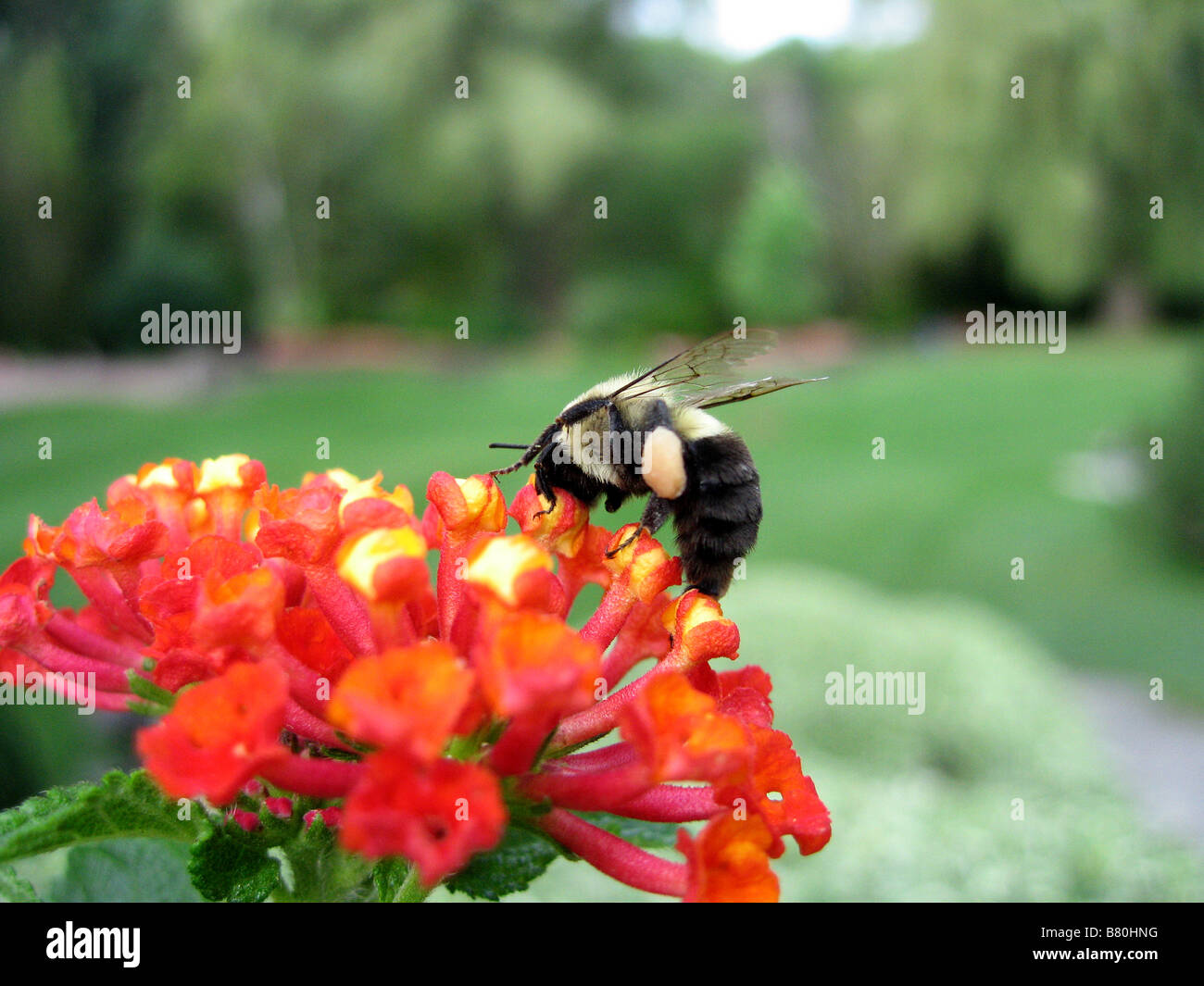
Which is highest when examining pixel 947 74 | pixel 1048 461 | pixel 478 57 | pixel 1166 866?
pixel 478 57

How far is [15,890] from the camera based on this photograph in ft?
3.23

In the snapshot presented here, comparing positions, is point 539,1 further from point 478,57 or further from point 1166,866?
point 1166,866

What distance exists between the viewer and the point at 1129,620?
24.0 ft

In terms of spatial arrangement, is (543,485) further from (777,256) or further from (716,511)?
(777,256)

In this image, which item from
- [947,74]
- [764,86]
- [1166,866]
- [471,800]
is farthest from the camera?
[764,86]

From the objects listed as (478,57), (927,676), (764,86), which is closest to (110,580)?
(927,676)

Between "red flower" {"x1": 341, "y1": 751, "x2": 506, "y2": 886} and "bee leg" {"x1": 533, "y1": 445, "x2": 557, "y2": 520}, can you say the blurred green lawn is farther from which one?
"red flower" {"x1": 341, "y1": 751, "x2": 506, "y2": 886}

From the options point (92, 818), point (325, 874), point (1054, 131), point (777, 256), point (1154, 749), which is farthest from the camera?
point (777, 256)

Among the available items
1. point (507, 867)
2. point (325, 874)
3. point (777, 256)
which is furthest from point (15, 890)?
point (777, 256)

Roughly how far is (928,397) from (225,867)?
16024 mm

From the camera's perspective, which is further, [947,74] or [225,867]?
[947,74]

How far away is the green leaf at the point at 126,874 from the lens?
3.74ft

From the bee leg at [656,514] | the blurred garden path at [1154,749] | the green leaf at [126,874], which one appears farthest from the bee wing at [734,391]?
the blurred garden path at [1154,749]

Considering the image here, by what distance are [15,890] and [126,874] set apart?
18cm
